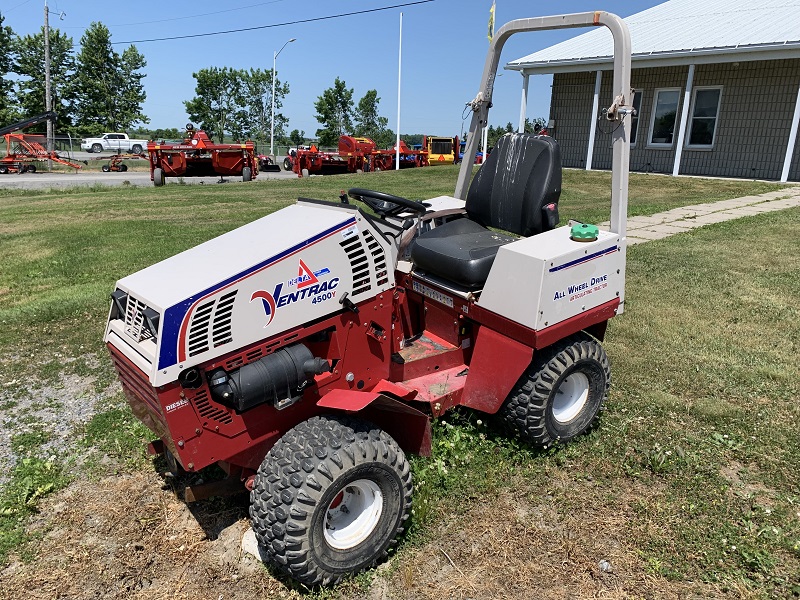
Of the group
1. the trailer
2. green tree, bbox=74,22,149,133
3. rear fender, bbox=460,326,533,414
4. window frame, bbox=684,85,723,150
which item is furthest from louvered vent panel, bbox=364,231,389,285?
green tree, bbox=74,22,149,133

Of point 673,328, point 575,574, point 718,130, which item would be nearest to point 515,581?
point 575,574

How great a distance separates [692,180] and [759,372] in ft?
40.1

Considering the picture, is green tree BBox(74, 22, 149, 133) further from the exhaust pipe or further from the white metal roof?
the exhaust pipe

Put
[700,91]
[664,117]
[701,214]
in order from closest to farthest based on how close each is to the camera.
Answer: [701,214]
[700,91]
[664,117]

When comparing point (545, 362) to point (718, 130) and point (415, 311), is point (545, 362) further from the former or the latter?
point (718, 130)

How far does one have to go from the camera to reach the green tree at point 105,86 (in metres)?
44.3

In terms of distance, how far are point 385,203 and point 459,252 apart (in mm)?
567

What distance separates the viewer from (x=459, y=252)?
3.35m

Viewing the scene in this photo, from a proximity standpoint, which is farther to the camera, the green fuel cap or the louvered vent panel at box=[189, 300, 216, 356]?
the green fuel cap

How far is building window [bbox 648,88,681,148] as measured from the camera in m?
17.2

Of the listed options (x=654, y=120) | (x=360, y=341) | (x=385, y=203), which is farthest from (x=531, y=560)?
(x=654, y=120)

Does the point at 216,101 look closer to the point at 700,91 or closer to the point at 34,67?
the point at 34,67

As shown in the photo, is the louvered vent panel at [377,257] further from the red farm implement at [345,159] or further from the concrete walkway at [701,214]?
the red farm implement at [345,159]

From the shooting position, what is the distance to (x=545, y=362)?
3250 millimetres
